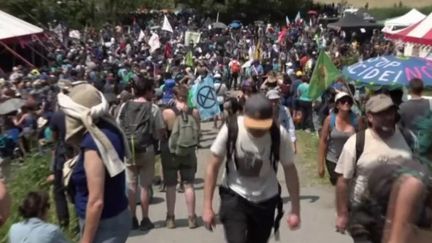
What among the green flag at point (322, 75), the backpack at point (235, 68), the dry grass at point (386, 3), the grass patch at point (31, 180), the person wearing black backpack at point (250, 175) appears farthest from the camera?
the dry grass at point (386, 3)

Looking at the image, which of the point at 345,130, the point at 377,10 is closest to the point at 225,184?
the point at 345,130

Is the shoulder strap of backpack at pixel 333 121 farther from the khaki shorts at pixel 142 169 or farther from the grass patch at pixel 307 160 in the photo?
the grass patch at pixel 307 160

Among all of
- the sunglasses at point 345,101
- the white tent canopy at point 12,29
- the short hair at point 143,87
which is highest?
the short hair at point 143,87

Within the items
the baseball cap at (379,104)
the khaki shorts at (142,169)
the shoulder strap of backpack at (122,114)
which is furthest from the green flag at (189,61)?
the baseball cap at (379,104)

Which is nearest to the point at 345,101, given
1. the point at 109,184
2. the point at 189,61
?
the point at 109,184

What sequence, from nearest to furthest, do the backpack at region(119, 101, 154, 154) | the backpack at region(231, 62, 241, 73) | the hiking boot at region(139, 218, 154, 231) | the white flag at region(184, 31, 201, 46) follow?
the backpack at region(119, 101, 154, 154) → the hiking boot at region(139, 218, 154, 231) → the backpack at region(231, 62, 241, 73) → the white flag at region(184, 31, 201, 46)

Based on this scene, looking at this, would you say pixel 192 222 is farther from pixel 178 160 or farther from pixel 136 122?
pixel 136 122

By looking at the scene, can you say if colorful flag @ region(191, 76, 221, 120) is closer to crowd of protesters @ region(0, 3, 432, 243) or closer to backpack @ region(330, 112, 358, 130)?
crowd of protesters @ region(0, 3, 432, 243)

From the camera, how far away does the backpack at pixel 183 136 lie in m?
9.12

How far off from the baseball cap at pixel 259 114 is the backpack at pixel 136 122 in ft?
9.44

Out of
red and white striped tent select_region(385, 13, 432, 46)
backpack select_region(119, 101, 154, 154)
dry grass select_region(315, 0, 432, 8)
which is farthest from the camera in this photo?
dry grass select_region(315, 0, 432, 8)

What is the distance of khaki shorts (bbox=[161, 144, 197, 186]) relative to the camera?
9.12m

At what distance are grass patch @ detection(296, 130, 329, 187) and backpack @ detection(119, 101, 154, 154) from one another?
3.66m

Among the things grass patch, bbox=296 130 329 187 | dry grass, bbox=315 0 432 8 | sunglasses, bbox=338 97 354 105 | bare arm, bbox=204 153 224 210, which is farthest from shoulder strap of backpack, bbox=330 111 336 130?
dry grass, bbox=315 0 432 8
